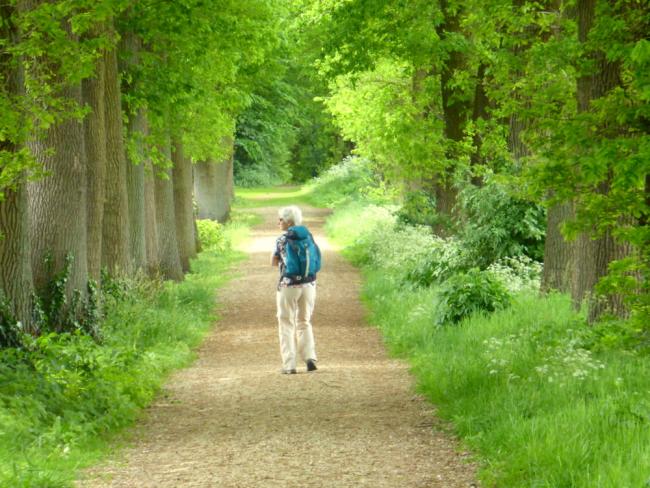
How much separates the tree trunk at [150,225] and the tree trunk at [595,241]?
10.6 metres

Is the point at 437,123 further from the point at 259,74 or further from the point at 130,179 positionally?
the point at 130,179

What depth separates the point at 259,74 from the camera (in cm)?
2650

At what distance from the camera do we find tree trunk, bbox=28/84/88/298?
1306 cm

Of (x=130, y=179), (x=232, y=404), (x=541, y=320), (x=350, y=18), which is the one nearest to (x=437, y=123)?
(x=350, y=18)

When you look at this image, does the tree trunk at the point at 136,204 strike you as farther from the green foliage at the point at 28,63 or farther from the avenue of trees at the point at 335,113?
the green foliage at the point at 28,63

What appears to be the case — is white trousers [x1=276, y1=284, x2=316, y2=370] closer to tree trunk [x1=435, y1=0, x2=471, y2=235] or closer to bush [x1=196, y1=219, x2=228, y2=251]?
tree trunk [x1=435, y1=0, x2=471, y2=235]

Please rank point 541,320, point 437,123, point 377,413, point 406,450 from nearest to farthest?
point 406,450 → point 377,413 → point 541,320 → point 437,123

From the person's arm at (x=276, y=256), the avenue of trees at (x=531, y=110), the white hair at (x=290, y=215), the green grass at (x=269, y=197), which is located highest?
the avenue of trees at (x=531, y=110)

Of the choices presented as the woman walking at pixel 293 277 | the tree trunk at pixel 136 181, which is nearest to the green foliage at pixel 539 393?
the woman walking at pixel 293 277

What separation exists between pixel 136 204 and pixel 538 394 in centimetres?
1236

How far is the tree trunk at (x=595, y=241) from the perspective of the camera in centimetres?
1151

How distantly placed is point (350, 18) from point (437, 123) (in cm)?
459

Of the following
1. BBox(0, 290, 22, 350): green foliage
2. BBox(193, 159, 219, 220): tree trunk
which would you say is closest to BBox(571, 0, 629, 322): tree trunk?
BBox(0, 290, 22, 350): green foliage

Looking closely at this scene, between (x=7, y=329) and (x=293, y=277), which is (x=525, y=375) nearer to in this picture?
(x=293, y=277)
